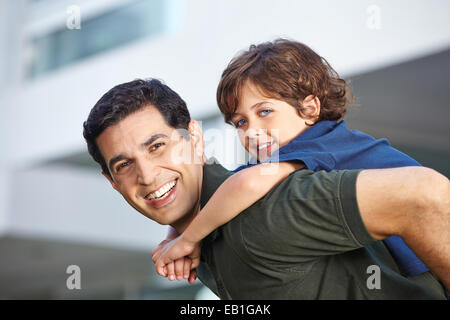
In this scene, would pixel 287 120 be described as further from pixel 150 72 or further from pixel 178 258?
pixel 150 72

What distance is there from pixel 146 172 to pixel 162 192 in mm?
55

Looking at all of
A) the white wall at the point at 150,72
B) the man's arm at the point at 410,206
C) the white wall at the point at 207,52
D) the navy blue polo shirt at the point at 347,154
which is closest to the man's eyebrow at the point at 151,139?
the navy blue polo shirt at the point at 347,154

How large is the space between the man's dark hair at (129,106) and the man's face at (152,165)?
0.01 m

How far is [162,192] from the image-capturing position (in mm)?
1368

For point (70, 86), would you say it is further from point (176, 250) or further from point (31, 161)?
point (176, 250)

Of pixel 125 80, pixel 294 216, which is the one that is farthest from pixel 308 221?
pixel 125 80

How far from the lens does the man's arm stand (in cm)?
99

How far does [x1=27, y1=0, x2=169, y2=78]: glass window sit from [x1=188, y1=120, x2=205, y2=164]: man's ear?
25.2 feet

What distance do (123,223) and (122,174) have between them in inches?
373

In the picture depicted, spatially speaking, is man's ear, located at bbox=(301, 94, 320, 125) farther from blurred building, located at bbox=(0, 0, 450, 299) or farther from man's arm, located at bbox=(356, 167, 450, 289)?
blurred building, located at bbox=(0, 0, 450, 299)

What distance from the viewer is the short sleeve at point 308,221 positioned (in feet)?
3.39

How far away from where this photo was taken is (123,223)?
1073 centimetres

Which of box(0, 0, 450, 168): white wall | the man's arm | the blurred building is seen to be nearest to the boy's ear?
the man's arm

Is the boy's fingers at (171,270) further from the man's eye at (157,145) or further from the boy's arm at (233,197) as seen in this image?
the man's eye at (157,145)
